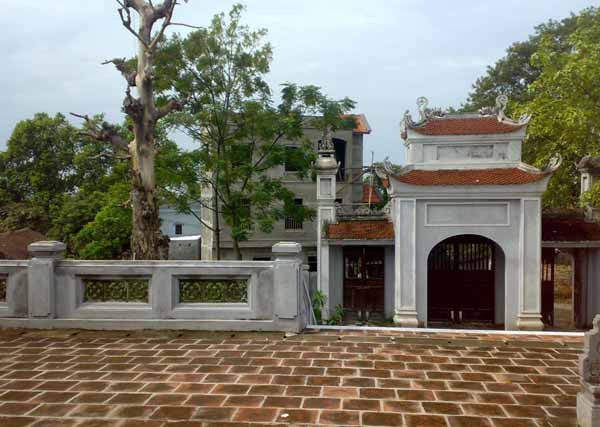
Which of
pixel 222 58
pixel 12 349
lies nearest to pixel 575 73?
pixel 222 58

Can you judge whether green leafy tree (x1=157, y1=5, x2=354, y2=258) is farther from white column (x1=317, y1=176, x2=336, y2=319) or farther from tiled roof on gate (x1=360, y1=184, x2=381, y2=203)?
tiled roof on gate (x1=360, y1=184, x2=381, y2=203)

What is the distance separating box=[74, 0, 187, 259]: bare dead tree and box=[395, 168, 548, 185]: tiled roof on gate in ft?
22.4

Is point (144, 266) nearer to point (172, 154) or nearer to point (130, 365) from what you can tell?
point (130, 365)

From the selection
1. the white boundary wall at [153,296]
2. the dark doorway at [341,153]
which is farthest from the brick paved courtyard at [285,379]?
the dark doorway at [341,153]

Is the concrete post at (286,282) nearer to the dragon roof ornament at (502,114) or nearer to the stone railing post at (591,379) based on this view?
the stone railing post at (591,379)

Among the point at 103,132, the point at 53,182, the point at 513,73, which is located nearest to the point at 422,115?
the point at 103,132

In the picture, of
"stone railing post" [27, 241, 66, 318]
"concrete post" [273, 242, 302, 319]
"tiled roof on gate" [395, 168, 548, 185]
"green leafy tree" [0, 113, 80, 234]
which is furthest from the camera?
"green leafy tree" [0, 113, 80, 234]

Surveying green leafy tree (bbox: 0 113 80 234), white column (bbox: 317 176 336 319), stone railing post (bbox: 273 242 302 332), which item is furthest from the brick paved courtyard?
green leafy tree (bbox: 0 113 80 234)

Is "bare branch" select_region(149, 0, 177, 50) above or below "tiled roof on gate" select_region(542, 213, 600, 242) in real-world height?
above

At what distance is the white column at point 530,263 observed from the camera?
41.5 ft

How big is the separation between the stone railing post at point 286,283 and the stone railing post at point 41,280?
311cm

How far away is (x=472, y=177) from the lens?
42.3 feet

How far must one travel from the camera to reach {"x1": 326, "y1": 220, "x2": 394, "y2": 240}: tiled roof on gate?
45.7ft

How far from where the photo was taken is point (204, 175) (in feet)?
50.8
